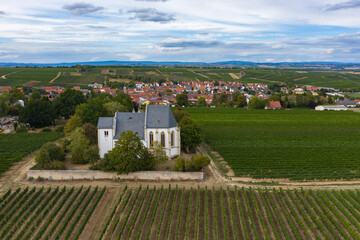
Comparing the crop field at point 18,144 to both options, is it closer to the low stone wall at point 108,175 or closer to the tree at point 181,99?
the low stone wall at point 108,175

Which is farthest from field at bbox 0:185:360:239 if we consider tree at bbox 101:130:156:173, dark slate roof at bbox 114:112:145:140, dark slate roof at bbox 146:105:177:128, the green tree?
dark slate roof at bbox 114:112:145:140

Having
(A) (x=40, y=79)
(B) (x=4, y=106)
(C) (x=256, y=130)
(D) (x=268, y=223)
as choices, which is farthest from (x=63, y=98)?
(A) (x=40, y=79)

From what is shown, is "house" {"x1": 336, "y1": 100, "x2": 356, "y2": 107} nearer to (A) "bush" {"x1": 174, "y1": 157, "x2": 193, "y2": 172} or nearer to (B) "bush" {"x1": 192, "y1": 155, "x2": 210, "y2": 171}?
(B) "bush" {"x1": 192, "y1": 155, "x2": 210, "y2": 171}

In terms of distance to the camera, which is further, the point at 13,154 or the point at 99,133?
the point at 13,154

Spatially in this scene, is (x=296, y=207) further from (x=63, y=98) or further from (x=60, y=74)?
(x=60, y=74)

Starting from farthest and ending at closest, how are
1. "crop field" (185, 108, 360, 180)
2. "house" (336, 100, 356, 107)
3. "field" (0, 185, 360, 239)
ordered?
"house" (336, 100, 356, 107), "crop field" (185, 108, 360, 180), "field" (0, 185, 360, 239)

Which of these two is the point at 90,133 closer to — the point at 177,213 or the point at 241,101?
the point at 177,213
